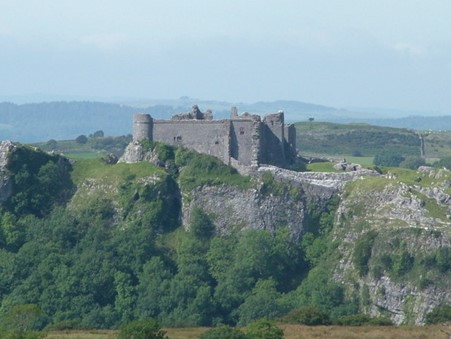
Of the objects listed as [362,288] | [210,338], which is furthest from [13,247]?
[210,338]

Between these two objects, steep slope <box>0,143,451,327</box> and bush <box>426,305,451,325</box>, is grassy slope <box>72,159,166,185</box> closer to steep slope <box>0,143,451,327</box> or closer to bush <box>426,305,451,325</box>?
steep slope <box>0,143,451,327</box>

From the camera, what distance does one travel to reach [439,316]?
73.4 metres

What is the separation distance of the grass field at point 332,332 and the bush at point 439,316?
3502 millimetres

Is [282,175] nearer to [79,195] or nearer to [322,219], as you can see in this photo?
[322,219]

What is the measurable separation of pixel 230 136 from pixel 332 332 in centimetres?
2461

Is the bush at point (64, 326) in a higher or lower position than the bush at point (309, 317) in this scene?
lower

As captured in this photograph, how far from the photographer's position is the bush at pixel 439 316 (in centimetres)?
7288

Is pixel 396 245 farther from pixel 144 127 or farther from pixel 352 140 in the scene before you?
pixel 352 140

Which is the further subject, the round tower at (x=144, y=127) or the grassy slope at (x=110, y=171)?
the round tower at (x=144, y=127)

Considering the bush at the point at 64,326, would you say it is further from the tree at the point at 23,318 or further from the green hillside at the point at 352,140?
the green hillside at the point at 352,140

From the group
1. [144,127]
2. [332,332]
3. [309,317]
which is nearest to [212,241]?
[144,127]

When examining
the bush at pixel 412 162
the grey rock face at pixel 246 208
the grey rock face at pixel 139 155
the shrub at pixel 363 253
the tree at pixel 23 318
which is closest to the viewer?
the tree at pixel 23 318

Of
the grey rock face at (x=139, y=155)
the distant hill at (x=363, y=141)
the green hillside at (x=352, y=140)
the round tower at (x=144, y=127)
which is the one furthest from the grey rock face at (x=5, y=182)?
the green hillside at (x=352, y=140)

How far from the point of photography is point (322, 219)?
8688cm
